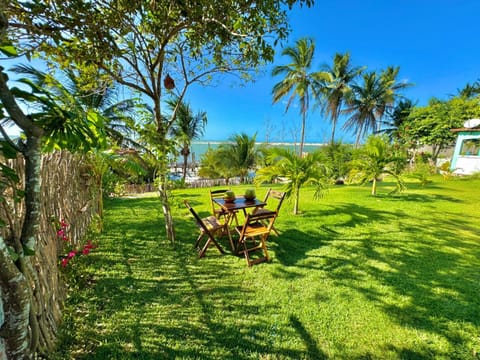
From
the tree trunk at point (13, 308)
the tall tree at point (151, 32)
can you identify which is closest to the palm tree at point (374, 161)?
the tall tree at point (151, 32)

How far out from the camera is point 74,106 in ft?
4.67

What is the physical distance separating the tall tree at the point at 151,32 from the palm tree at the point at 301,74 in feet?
42.7

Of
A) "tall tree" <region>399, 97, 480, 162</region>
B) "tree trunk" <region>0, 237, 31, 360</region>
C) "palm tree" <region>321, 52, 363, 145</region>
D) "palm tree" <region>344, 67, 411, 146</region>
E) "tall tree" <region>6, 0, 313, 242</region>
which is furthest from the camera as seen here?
"palm tree" <region>344, 67, 411, 146</region>

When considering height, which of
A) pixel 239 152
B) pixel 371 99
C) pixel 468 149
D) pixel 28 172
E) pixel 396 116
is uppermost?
pixel 371 99

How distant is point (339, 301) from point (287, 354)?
40.2 inches

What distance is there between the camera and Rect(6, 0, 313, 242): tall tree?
7.44 ft

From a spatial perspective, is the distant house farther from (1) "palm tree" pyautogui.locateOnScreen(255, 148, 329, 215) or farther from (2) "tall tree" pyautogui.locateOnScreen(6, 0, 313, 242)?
(2) "tall tree" pyautogui.locateOnScreen(6, 0, 313, 242)

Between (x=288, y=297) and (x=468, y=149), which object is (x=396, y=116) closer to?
(x=468, y=149)

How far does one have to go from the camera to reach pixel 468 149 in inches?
488

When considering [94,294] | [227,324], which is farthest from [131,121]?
[227,324]

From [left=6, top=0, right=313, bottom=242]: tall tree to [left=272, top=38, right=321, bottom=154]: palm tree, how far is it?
13006 mm

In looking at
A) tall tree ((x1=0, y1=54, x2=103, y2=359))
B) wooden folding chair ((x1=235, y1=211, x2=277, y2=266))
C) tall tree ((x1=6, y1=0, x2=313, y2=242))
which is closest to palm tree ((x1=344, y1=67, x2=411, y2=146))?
tall tree ((x1=6, y1=0, x2=313, y2=242))

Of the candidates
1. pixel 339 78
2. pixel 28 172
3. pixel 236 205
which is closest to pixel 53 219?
pixel 28 172

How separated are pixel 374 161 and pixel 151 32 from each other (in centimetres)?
673
